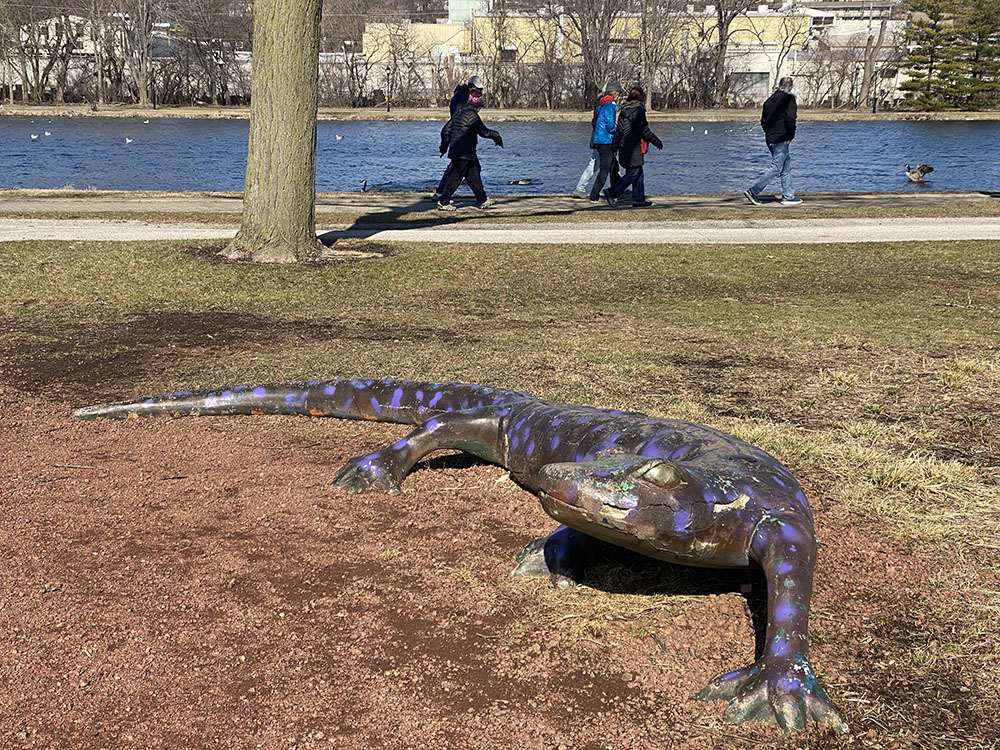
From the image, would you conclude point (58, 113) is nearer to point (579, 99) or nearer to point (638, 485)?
point (579, 99)

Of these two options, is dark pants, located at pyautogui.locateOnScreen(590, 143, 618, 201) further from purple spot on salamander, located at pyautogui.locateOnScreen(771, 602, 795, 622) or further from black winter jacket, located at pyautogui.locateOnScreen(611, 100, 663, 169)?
purple spot on salamander, located at pyautogui.locateOnScreen(771, 602, 795, 622)

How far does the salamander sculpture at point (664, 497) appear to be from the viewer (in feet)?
9.87

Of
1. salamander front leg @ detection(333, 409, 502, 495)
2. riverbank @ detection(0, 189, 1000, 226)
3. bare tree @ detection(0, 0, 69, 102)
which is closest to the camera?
salamander front leg @ detection(333, 409, 502, 495)

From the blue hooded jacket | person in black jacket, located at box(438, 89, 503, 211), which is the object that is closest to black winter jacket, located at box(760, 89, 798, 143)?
the blue hooded jacket

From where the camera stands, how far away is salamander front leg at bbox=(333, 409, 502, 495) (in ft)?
15.2

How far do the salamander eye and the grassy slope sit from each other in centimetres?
101

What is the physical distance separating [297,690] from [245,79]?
6929 centimetres

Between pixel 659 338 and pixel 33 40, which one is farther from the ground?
pixel 33 40

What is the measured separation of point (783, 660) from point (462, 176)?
14014 millimetres

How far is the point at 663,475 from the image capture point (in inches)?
124

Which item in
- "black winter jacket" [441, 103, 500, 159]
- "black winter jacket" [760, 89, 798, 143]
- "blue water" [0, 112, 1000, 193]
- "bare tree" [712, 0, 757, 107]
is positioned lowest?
"blue water" [0, 112, 1000, 193]

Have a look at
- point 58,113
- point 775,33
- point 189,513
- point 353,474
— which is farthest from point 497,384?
point 775,33

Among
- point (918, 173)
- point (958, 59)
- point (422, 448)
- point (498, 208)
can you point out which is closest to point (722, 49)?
point (958, 59)

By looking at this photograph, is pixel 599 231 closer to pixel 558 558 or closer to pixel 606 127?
pixel 606 127
